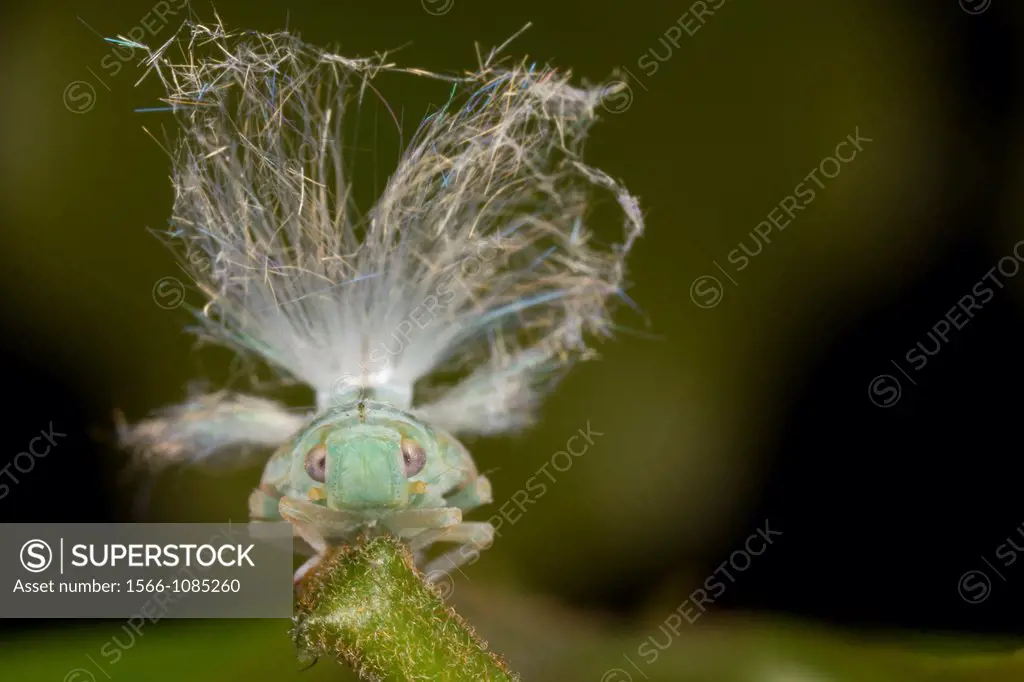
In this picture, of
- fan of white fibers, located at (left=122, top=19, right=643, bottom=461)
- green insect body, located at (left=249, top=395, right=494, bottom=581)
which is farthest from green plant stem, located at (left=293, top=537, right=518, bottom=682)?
fan of white fibers, located at (left=122, top=19, right=643, bottom=461)

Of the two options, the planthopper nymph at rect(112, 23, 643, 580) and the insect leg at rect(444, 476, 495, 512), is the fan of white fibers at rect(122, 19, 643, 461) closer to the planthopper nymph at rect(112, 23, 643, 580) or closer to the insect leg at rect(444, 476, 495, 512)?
the planthopper nymph at rect(112, 23, 643, 580)

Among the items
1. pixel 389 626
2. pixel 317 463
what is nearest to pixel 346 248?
pixel 317 463

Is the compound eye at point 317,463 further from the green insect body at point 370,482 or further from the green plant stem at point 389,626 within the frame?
the green plant stem at point 389,626

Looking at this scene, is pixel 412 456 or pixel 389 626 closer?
pixel 389 626

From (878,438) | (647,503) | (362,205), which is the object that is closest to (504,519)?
(647,503)

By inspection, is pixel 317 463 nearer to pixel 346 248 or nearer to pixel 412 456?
pixel 412 456

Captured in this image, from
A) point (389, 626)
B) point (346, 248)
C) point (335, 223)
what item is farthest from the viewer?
point (346, 248)

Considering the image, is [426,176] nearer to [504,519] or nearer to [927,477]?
[504,519]
